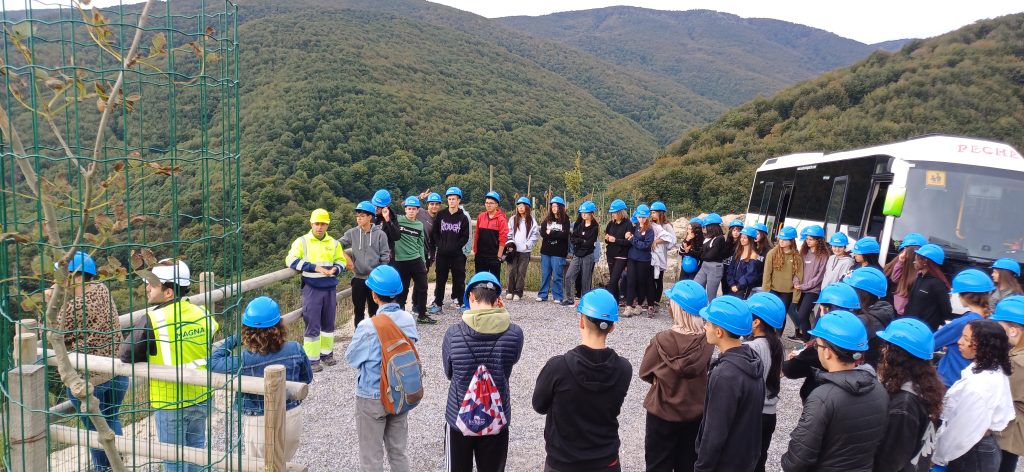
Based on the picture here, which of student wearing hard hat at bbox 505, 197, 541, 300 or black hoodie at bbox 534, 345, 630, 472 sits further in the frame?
student wearing hard hat at bbox 505, 197, 541, 300

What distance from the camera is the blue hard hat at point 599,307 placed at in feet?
11.2

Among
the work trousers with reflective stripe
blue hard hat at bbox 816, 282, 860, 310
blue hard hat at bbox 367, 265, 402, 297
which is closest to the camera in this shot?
blue hard hat at bbox 367, 265, 402, 297

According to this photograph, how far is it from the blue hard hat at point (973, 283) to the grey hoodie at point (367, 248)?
5368 millimetres

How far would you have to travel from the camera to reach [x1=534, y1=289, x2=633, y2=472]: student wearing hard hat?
3.41m

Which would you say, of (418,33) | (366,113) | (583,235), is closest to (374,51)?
(418,33)

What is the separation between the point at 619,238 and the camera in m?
9.83

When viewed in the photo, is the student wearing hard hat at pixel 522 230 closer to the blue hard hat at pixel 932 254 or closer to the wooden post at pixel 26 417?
the blue hard hat at pixel 932 254

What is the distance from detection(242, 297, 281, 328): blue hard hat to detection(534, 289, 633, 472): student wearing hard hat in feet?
5.39

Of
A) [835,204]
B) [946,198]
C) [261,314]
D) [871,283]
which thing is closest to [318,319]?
[261,314]

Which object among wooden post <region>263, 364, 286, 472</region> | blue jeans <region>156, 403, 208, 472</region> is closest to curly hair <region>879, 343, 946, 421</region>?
wooden post <region>263, 364, 286, 472</region>

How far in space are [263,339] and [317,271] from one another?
9.21ft

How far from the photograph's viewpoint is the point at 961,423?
3.85m

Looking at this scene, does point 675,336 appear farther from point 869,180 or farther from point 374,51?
point 374,51

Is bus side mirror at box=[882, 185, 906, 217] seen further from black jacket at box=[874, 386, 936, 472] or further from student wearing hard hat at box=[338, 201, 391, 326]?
student wearing hard hat at box=[338, 201, 391, 326]
